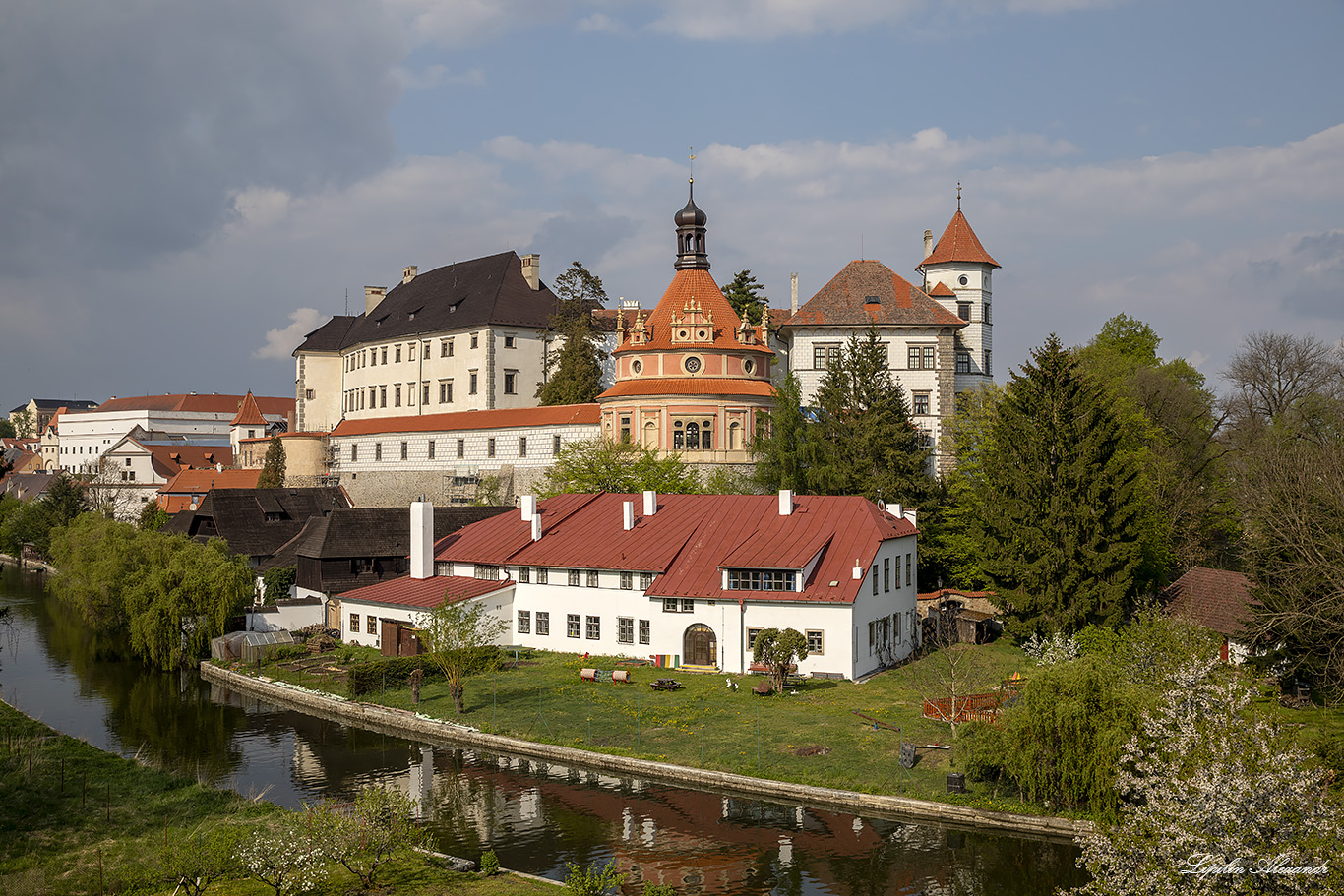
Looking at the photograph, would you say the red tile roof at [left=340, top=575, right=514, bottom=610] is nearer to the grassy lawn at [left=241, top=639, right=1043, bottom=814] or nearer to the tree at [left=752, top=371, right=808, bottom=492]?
the grassy lawn at [left=241, top=639, right=1043, bottom=814]

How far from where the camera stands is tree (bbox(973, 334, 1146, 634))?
135 ft

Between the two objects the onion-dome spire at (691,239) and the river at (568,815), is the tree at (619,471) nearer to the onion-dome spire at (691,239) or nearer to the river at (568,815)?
the onion-dome spire at (691,239)

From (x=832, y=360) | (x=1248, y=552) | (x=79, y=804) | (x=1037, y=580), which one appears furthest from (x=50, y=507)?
(x=1248, y=552)

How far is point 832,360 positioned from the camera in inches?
2438

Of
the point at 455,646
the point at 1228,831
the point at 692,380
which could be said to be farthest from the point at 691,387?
the point at 1228,831

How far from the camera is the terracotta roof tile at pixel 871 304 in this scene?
6875 centimetres

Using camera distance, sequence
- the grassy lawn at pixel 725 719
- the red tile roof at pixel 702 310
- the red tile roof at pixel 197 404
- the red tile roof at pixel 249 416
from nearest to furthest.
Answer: the grassy lawn at pixel 725 719
the red tile roof at pixel 702 310
the red tile roof at pixel 249 416
the red tile roof at pixel 197 404

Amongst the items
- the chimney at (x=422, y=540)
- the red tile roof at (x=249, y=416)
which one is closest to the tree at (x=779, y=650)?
the chimney at (x=422, y=540)

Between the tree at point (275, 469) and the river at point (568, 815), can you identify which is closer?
the river at point (568, 815)

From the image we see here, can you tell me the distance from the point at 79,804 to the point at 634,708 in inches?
573

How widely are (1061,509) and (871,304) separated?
98.3 feet

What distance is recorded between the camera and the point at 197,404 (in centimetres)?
15400

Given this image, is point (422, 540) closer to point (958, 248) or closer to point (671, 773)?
point (671, 773)

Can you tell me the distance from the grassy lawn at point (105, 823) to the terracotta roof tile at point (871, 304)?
4985 cm
